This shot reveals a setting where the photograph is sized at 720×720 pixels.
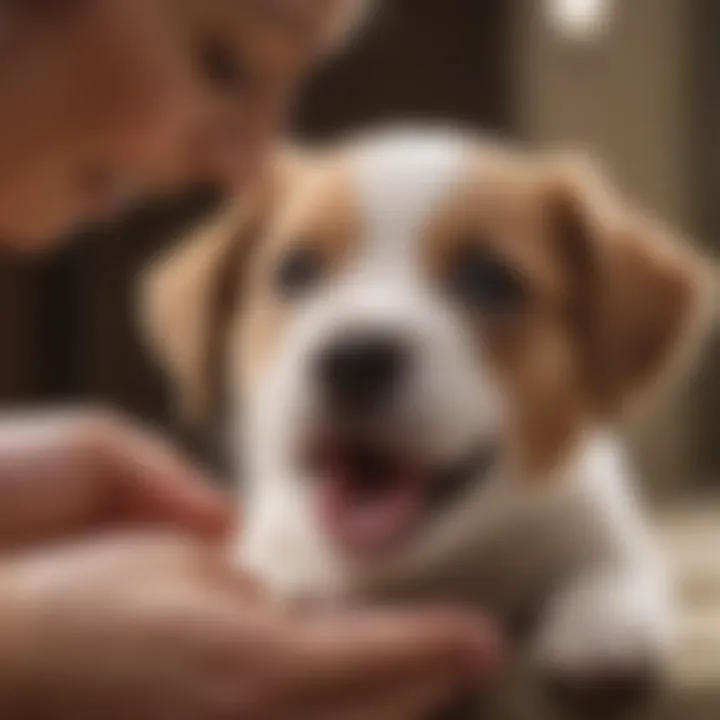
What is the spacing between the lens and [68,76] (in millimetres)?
367

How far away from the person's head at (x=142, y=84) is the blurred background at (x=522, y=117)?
0.23 m

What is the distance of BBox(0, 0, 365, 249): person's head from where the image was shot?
0.36 metres

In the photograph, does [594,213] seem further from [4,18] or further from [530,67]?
[530,67]

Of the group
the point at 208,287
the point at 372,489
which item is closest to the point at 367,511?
the point at 372,489

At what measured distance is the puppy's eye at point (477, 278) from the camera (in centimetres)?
49

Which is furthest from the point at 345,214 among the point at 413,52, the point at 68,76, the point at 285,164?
the point at 413,52

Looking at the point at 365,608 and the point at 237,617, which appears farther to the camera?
the point at 365,608

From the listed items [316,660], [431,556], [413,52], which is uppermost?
[413,52]

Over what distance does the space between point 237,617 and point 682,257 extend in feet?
0.92

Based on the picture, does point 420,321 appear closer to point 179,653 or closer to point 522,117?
point 179,653

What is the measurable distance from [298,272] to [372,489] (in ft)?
0.27

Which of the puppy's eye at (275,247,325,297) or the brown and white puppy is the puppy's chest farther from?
the puppy's eye at (275,247,325,297)

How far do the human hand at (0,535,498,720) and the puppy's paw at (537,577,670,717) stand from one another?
0.29 feet

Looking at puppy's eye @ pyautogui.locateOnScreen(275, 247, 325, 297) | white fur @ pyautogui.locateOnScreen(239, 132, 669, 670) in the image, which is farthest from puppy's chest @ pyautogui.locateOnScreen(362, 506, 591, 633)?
puppy's eye @ pyautogui.locateOnScreen(275, 247, 325, 297)
